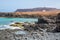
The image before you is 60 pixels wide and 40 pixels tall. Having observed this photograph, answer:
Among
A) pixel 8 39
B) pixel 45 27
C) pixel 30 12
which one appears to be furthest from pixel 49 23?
pixel 30 12

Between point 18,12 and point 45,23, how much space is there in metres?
26.6

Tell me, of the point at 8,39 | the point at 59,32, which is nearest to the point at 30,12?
the point at 59,32

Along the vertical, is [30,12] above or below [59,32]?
below

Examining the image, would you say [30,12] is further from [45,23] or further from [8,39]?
[8,39]

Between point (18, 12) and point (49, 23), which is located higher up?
point (49, 23)

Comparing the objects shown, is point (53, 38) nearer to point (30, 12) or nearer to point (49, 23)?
point (49, 23)

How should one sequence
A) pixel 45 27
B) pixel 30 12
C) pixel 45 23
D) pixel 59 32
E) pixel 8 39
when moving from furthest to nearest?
pixel 30 12, pixel 45 23, pixel 45 27, pixel 59 32, pixel 8 39

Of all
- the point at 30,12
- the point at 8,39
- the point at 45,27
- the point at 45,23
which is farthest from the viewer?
the point at 30,12

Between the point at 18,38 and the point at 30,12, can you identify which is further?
the point at 30,12

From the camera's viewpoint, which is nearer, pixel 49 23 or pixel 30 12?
pixel 49 23

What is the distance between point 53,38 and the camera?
12617 millimetres

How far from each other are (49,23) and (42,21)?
27.7 inches

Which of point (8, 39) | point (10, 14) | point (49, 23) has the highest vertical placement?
point (8, 39)

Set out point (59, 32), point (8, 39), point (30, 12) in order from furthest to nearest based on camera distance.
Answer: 1. point (30, 12)
2. point (59, 32)
3. point (8, 39)
